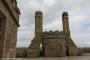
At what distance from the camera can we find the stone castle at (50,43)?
81.9 feet

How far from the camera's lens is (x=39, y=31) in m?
28.4

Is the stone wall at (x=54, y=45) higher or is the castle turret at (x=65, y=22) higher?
the castle turret at (x=65, y=22)

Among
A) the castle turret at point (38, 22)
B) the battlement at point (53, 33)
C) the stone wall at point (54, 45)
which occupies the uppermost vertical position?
the castle turret at point (38, 22)

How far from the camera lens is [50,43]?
25.3 m

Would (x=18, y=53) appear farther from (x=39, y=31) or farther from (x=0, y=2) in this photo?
(x=0, y=2)

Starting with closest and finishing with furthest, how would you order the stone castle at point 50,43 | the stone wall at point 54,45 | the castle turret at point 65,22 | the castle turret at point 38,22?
the stone wall at point 54,45 → the stone castle at point 50,43 → the castle turret at point 38,22 → the castle turret at point 65,22

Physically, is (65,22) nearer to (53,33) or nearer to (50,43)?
(53,33)

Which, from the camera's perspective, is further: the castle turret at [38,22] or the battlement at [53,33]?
the castle turret at [38,22]

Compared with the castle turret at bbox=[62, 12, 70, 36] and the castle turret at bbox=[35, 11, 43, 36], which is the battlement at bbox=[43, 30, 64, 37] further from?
the castle turret at bbox=[62, 12, 70, 36]

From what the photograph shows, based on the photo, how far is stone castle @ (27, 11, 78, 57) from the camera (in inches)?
982

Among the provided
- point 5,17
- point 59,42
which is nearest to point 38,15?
point 59,42

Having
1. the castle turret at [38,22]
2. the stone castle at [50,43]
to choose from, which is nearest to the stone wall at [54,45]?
the stone castle at [50,43]

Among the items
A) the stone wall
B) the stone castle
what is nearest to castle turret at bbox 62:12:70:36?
the stone castle

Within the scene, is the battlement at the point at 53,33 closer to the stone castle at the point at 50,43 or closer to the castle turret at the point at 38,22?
the stone castle at the point at 50,43
